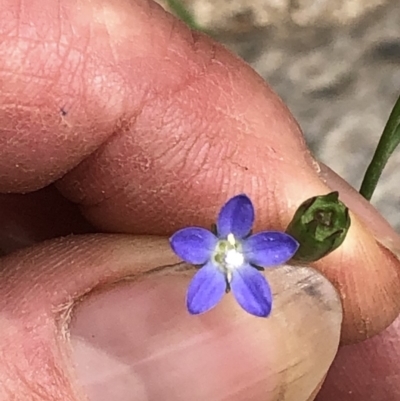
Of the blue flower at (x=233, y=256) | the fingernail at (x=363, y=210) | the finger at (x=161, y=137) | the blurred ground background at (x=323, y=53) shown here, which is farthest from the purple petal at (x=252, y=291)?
the blurred ground background at (x=323, y=53)

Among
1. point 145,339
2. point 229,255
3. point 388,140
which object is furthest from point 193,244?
point 388,140

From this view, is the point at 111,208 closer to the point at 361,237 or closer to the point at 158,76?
the point at 158,76

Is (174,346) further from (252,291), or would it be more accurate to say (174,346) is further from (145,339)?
(252,291)

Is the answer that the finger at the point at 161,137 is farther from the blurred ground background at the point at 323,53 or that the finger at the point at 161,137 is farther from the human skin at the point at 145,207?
the blurred ground background at the point at 323,53

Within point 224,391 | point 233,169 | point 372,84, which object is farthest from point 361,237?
point 372,84

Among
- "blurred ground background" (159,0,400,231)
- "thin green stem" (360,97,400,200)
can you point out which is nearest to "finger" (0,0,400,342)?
"thin green stem" (360,97,400,200)

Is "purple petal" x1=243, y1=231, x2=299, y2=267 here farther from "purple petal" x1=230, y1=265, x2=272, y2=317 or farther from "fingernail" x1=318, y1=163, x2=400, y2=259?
"fingernail" x1=318, y1=163, x2=400, y2=259

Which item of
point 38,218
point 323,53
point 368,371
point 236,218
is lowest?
point 368,371
